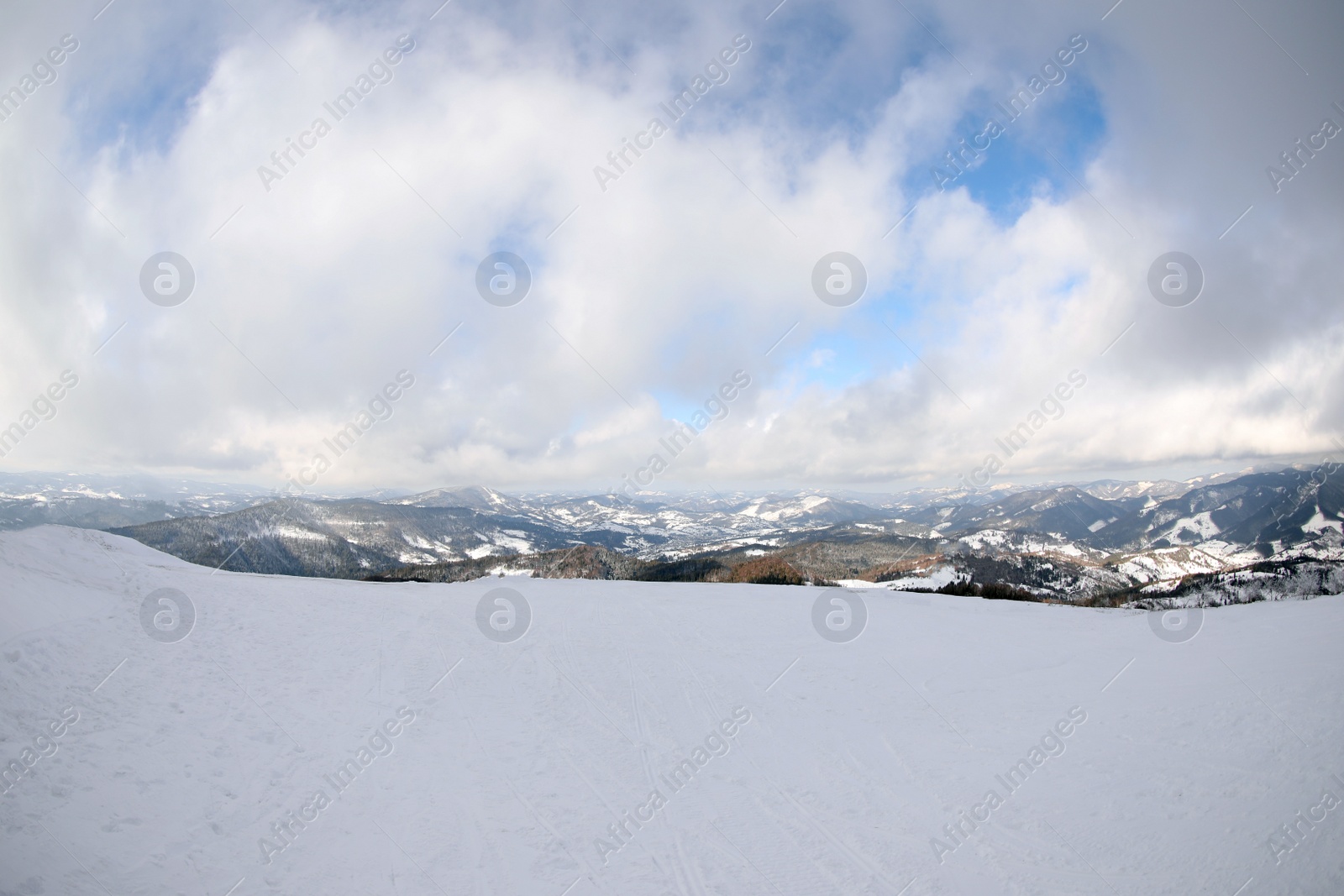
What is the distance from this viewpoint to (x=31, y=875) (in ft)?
16.5

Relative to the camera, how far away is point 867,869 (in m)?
6.19

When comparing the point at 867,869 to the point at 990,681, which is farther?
the point at 990,681

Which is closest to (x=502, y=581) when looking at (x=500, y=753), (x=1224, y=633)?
(x=500, y=753)

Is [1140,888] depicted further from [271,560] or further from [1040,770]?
[271,560]

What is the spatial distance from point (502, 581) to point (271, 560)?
181 m

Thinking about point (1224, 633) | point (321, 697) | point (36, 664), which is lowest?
point (1224, 633)

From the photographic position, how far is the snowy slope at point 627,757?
5.92m

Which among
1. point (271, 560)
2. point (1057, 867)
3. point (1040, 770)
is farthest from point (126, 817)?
point (271, 560)

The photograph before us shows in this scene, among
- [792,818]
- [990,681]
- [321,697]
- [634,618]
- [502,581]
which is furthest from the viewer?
[502,581]

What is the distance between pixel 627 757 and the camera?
29.2ft

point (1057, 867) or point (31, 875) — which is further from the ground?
point (31, 875)

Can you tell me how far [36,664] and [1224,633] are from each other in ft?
89.5

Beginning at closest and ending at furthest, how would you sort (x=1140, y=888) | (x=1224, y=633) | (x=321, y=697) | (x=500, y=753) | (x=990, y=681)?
1. (x=1140, y=888)
2. (x=500, y=753)
3. (x=321, y=697)
4. (x=990, y=681)
5. (x=1224, y=633)

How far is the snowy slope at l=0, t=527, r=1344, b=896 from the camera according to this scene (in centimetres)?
592
